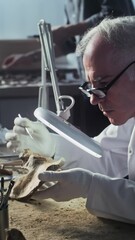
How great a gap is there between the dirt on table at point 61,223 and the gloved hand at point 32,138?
294mm

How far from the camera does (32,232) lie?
1.06 metres

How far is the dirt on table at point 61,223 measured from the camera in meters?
1.05

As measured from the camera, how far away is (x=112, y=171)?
160 cm

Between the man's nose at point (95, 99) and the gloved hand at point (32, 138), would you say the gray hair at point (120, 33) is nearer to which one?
the man's nose at point (95, 99)

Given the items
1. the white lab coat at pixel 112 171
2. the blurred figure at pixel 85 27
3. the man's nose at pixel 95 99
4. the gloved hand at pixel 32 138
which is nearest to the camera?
the white lab coat at pixel 112 171

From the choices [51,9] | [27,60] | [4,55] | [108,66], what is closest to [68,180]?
[108,66]

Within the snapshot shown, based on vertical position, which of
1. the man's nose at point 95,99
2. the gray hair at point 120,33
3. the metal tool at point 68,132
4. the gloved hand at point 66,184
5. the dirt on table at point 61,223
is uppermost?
the gray hair at point 120,33

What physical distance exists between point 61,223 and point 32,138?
1.67 feet

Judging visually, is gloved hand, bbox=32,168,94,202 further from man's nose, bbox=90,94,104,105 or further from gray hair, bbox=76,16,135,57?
gray hair, bbox=76,16,135,57

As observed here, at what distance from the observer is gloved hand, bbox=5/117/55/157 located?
5.11 ft

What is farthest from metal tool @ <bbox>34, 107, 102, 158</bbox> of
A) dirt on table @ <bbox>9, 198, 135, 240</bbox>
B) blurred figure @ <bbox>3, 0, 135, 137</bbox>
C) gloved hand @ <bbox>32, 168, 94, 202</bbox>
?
blurred figure @ <bbox>3, 0, 135, 137</bbox>

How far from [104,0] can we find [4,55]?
1.37 m

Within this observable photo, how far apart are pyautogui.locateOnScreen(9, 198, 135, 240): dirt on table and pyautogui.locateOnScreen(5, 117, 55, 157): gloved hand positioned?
11.6 inches

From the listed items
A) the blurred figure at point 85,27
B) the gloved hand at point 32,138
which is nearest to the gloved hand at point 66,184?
the gloved hand at point 32,138
